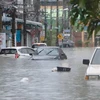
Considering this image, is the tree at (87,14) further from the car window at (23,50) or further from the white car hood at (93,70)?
the car window at (23,50)

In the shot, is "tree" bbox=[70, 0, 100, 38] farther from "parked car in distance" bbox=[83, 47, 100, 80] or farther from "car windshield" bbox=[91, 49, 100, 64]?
"car windshield" bbox=[91, 49, 100, 64]

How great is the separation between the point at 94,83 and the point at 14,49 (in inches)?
928

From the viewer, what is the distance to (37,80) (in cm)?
1978

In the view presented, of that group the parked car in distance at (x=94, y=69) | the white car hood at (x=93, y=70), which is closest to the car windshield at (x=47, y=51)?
the parked car in distance at (x=94, y=69)

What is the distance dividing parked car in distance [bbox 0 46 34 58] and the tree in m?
33.5

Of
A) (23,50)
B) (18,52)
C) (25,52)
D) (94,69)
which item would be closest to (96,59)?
(94,69)

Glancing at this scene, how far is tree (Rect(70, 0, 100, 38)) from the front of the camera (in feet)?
16.6

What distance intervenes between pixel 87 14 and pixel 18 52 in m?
34.2

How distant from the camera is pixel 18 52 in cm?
3928

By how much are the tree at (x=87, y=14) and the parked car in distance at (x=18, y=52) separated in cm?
3348

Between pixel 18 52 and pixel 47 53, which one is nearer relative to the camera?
pixel 47 53

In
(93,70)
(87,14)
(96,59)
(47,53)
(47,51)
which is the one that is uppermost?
(87,14)

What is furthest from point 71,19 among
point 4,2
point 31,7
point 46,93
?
point 31,7

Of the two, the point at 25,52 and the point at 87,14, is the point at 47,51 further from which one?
the point at 87,14
